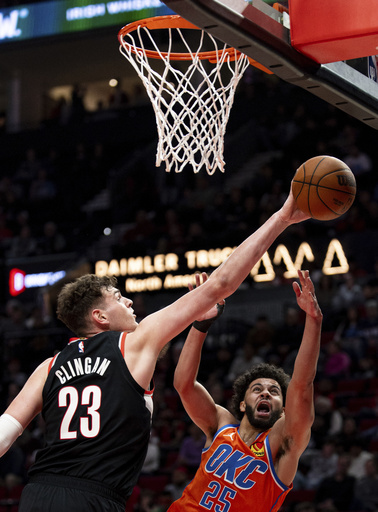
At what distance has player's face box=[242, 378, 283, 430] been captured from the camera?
14.8 feet

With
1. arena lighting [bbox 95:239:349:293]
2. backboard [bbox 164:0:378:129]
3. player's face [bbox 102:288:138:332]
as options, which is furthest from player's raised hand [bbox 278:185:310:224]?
arena lighting [bbox 95:239:349:293]

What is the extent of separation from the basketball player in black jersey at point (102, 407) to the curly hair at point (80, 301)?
18 centimetres

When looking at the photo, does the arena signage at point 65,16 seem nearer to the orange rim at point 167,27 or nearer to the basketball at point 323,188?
the orange rim at point 167,27

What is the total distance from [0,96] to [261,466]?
1990 centimetres

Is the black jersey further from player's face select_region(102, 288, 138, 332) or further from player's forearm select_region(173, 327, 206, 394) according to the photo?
player's forearm select_region(173, 327, 206, 394)

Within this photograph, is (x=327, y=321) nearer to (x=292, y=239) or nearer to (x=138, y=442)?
(x=292, y=239)

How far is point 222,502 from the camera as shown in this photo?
4.30 meters

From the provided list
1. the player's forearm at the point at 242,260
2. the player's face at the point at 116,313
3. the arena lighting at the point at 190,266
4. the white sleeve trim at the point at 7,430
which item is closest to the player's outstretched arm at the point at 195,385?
the player's face at the point at 116,313

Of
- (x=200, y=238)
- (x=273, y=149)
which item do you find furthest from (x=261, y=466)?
(x=273, y=149)

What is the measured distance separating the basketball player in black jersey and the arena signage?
11.2 metres

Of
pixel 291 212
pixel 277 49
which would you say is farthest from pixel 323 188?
pixel 277 49

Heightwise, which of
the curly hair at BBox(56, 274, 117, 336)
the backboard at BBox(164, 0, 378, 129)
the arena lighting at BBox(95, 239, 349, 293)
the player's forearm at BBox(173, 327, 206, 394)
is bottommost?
the player's forearm at BBox(173, 327, 206, 394)

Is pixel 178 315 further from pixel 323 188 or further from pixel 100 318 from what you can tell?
pixel 323 188

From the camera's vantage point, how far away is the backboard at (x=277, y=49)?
330 centimetres
